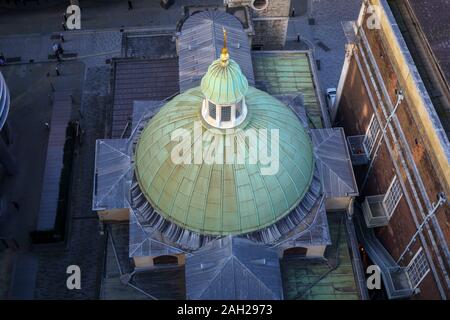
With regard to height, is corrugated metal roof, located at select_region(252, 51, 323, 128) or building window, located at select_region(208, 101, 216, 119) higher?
corrugated metal roof, located at select_region(252, 51, 323, 128)

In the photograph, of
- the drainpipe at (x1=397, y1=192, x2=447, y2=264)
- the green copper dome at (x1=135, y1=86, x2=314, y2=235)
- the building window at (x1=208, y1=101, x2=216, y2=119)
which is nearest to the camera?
the drainpipe at (x1=397, y1=192, x2=447, y2=264)

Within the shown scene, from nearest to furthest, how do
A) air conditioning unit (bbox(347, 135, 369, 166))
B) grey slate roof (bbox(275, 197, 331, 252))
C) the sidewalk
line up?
grey slate roof (bbox(275, 197, 331, 252))
air conditioning unit (bbox(347, 135, 369, 166))
the sidewalk

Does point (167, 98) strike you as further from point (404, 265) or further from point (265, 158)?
point (404, 265)

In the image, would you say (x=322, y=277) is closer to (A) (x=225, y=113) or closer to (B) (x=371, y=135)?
(B) (x=371, y=135)

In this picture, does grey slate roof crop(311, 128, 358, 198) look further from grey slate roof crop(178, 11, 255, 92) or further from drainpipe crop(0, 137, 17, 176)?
drainpipe crop(0, 137, 17, 176)

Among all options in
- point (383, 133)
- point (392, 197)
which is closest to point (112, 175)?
point (383, 133)

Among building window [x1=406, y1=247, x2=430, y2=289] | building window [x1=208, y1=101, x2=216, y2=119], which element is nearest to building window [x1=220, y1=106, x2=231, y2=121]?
building window [x1=208, y1=101, x2=216, y2=119]

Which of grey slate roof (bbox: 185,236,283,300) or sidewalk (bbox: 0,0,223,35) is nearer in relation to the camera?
grey slate roof (bbox: 185,236,283,300)
